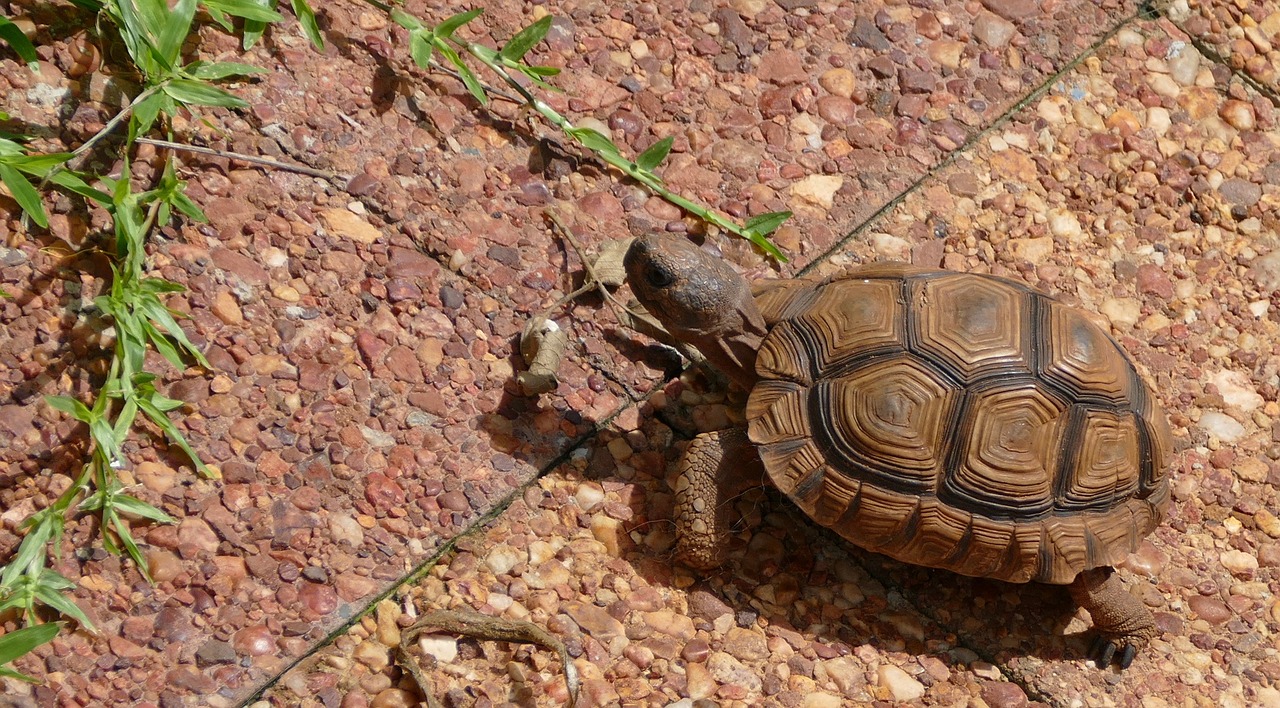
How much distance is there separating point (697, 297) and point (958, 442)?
74cm

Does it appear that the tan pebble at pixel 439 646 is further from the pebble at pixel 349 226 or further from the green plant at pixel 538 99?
the green plant at pixel 538 99

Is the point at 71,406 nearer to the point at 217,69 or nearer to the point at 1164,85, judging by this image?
the point at 217,69

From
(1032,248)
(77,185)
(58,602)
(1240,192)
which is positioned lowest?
(58,602)

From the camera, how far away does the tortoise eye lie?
303cm

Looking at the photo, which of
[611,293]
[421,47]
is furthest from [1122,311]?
[421,47]

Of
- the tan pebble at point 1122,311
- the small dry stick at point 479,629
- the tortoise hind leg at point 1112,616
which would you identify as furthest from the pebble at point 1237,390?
the small dry stick at point 479,629

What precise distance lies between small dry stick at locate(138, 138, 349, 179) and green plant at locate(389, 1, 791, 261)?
0.40 metres

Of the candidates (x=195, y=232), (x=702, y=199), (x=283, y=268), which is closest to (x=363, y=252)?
(x=283, y=268)

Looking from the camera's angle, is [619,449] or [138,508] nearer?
[138,508]

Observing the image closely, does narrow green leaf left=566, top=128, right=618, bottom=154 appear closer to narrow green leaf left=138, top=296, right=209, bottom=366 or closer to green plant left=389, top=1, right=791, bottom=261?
green plant left=389, top=1, right=791, bottom=261

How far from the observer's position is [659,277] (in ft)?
9.97

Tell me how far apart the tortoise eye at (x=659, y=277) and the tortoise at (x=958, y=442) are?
0.10 metres

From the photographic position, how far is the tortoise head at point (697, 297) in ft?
9.92

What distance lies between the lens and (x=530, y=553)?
289 centimetres
